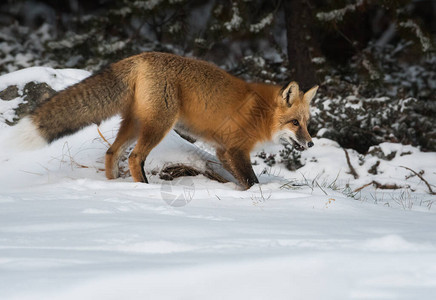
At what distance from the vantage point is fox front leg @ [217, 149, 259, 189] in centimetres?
475

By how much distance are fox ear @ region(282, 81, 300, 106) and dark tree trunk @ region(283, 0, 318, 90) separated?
5145 millimetres

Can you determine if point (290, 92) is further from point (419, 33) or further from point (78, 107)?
point (419, 33)

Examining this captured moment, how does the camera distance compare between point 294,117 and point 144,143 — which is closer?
point 144,143

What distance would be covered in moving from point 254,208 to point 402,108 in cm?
667

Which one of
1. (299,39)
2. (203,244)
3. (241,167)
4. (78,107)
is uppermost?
(299,39)

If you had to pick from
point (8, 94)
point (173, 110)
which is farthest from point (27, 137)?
point (8, 94)

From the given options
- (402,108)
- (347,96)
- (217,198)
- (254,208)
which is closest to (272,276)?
(254,208)

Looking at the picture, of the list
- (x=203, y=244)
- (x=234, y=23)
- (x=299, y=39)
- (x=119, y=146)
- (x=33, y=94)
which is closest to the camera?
(x=203, y=244)

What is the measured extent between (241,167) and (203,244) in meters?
2.60

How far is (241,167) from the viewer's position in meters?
4.79

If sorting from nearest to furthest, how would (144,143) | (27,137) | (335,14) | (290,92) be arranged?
1. (27,137)
2. (144,143)
3. (290,92)
4. (335,14)

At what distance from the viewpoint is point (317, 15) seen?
919cm

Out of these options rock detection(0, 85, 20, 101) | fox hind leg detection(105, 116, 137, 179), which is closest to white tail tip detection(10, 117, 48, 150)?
fox hind leg detection(105, 116, 137, 179)

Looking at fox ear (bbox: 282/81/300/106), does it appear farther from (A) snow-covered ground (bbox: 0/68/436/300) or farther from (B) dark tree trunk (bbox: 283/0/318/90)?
(B) dark tree trunk (bbox: 283/0/318/90)
